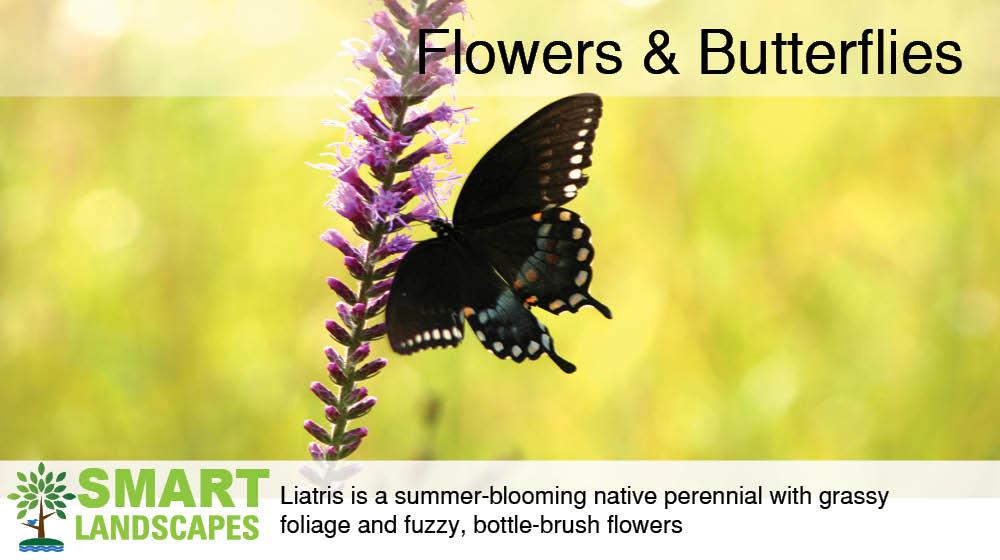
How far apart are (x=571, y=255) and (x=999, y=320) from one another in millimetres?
2036

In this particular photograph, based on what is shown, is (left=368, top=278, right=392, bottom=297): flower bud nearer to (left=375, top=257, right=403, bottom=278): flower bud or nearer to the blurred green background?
(left=375, top=257, right=403, bottom=278): flower bud

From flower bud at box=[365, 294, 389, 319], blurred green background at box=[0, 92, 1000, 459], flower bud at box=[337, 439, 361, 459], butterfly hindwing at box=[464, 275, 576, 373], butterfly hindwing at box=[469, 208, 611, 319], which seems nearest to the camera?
flower bud at box=[337, 439, 361, 459]

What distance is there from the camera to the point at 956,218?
3.58 m

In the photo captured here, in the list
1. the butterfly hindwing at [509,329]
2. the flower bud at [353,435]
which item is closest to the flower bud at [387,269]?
the butterfly hindwing at [509,329]

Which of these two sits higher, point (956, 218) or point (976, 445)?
point (956, 218)

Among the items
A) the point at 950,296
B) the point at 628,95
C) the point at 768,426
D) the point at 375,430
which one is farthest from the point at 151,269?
the point at 950,296

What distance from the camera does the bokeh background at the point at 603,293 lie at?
3400 mm

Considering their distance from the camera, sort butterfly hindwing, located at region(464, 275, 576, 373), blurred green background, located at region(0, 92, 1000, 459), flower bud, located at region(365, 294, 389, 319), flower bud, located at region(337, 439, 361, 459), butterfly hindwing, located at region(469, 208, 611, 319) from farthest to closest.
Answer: blurred green background, located at region(0, 92, 1000, 459), butterfly hindwing, located at region(469, 208, 611, 319), butterfly hindwing, located at region(464, 275, 576, 373), flower bud, located at region(365, 294, 389, 319), flower bud, located at region(337, 439, 361, 459)

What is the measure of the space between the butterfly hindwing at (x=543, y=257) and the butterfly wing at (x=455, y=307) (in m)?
0.05

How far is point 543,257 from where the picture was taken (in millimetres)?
2359

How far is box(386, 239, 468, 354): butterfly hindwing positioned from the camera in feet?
6.77

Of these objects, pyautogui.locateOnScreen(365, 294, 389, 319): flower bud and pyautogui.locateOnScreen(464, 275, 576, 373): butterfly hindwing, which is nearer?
pyautogui.locateOnScreen(365, 294, 389, 319): flower bud

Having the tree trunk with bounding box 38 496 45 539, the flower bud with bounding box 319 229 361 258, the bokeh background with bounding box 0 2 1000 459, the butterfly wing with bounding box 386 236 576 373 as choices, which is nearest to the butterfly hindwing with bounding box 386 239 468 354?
the butterfly wing with bounding box 386 236 576 373

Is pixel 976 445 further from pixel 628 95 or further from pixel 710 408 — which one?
pixel 628 95
